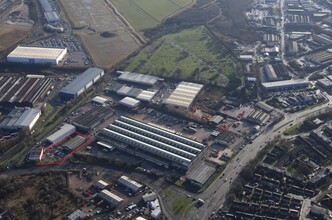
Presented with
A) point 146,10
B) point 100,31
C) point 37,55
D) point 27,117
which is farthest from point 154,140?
point 146,10

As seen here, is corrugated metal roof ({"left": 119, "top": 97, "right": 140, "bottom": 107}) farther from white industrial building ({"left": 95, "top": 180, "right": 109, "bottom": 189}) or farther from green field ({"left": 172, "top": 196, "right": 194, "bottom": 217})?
green field ({"left": 172, "top": 196, "right": 194, "bottom": 217})

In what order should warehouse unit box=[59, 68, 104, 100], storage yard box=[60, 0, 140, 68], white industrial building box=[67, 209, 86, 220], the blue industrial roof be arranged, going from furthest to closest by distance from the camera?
1. storage yard box=[60, 0, 140, 68]
2. the blue industrial roof
3. warehouse unit box=[59, 68, 104, 100]
4. white industrial building box=[67, 209, 86, 220]

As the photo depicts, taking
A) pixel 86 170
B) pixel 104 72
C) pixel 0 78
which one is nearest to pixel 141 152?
pixel 86 170

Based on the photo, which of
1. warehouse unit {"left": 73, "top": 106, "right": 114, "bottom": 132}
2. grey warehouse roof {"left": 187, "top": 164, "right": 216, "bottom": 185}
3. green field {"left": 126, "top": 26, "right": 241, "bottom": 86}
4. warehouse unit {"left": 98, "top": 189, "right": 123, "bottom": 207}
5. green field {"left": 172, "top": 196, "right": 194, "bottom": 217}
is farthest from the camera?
green field {"left": 126, "top": 26, "right": 241, "bottom": 86}

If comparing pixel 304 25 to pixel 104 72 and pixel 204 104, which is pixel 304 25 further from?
pixel 104 72

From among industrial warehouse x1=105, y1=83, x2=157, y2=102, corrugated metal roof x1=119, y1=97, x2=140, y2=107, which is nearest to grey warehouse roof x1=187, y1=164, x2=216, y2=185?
corrugated metal roof x1=119, y1=97, x2=140, y2=107

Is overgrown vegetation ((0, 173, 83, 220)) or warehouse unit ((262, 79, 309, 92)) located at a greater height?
warehouse unit ((262, 79, 309, 92))
